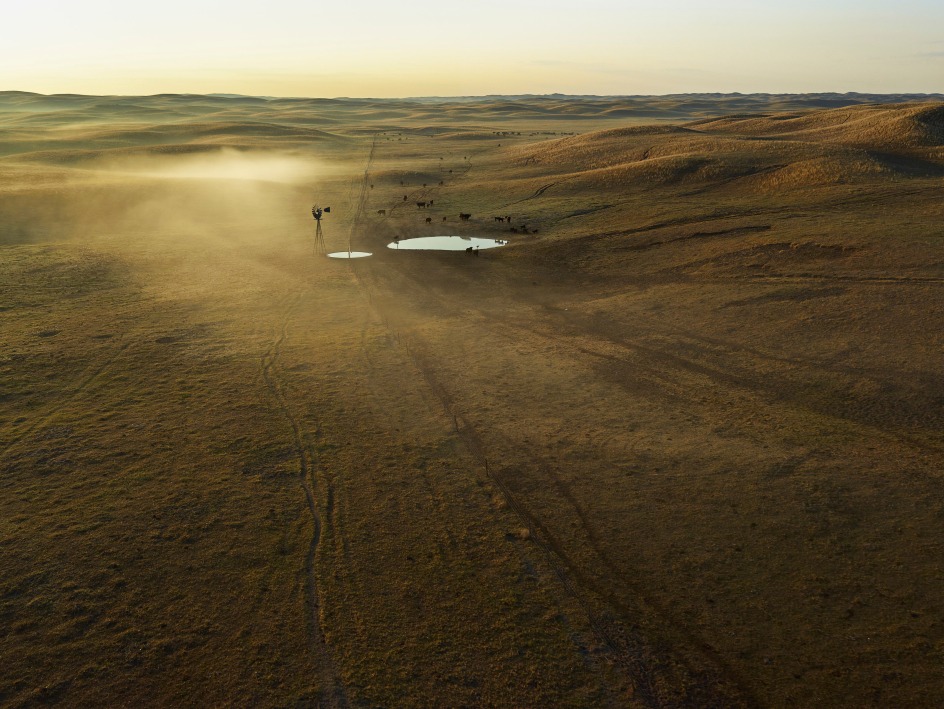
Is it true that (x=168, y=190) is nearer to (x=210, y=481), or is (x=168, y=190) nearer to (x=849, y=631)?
(x=210, y=481)

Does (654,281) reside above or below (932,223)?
below

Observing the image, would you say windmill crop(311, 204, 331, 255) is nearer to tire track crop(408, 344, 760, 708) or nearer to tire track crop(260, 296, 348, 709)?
tire track crop(260, 296, 348, 709)

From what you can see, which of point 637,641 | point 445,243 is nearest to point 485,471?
point 637,641

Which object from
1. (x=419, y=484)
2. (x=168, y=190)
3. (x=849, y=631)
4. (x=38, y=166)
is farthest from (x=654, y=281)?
(x=38, y=166)

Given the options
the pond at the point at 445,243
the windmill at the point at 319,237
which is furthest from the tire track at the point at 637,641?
the windmill at the point at 319,237

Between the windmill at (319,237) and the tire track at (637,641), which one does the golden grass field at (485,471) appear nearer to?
the tire track at (637,641)
